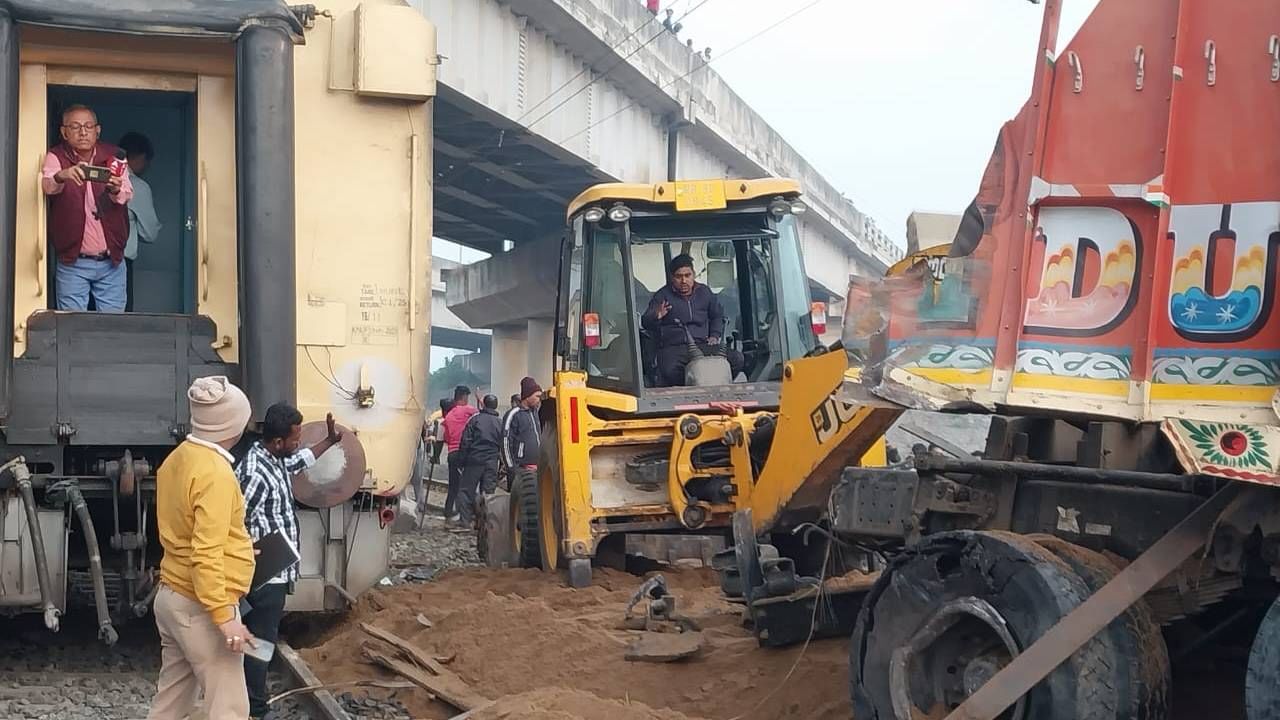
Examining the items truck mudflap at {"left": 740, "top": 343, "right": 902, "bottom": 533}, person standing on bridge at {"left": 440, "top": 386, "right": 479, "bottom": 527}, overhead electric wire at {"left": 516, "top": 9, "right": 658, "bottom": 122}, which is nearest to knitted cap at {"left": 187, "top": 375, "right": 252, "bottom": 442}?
truck mudflap at {"left": 740, "top": 343, "right": 902, "bottom": 533}

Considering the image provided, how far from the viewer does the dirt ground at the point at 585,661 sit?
628cm

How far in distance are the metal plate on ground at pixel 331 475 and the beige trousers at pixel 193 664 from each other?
249cm

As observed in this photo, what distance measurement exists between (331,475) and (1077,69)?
4831 mm

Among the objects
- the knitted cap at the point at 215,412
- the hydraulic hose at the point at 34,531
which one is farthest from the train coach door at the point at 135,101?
the knitted cap at the point at 215,412

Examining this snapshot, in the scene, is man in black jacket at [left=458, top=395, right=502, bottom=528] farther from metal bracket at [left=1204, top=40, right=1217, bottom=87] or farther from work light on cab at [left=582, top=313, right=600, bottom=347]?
metal bracket at [left=1204, top=40, right=1217, bottom=87]

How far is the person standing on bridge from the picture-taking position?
19234 mm

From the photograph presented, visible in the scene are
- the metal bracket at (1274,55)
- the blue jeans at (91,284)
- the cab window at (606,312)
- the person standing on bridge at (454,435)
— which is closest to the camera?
the metal bracket at (1274,55)

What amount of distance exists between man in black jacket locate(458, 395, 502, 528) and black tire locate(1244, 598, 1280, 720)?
1341cm

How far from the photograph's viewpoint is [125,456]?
784 cm

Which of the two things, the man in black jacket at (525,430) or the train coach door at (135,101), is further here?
the man in black jacket at (525,430)

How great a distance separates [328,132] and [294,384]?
1.49m

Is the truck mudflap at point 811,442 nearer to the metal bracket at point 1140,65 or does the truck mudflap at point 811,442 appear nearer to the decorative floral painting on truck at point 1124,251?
the decorative floral painting on truck at point 1124,251

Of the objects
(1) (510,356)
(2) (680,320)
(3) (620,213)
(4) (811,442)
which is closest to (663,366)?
(2) (680,320)

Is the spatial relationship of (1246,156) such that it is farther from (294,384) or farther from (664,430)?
(664,430)
